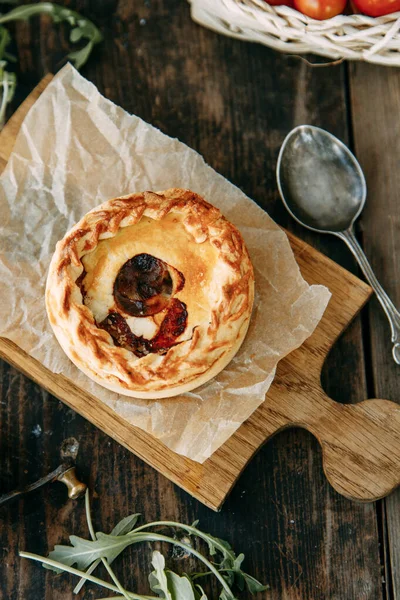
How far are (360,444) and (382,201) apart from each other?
114cm

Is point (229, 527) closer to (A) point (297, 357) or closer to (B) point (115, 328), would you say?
(A) point (297, 357)

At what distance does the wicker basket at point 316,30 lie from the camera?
2803 mm

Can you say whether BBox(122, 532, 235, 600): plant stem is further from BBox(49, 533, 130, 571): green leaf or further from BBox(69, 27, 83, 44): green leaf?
BBox(69, 27, 83, 44): green leaf

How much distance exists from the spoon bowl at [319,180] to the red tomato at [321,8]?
49 centimetres

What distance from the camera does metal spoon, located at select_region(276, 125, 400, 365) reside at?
3.12 metres

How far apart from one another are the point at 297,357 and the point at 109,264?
881mm

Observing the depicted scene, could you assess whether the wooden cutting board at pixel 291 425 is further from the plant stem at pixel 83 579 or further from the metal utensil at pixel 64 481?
the plant stem at pixel 83 579

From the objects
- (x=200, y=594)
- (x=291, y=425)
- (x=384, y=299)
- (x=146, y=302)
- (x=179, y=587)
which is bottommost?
(x=200, y=594)

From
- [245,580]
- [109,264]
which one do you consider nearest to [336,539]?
[245,580]


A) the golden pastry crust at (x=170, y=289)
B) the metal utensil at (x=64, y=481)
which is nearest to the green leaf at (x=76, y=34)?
the golden pastry crust at (x=170, y=289)

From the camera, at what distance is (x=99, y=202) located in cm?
303

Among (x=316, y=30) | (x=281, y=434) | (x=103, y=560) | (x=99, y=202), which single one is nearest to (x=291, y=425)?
(x=281, y=434)

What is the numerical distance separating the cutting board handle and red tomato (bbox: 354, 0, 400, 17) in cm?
161

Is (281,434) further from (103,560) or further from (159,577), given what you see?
(103,560)
